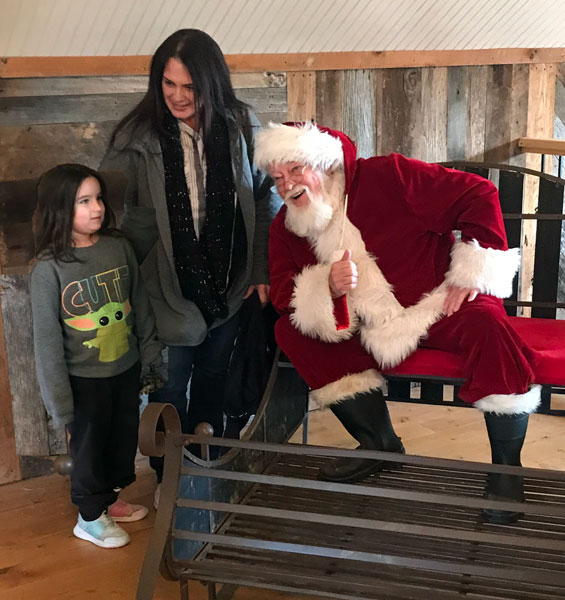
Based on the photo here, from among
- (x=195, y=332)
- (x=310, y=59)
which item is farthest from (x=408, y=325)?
(x=310, y=59)

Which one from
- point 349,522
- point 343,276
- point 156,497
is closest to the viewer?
point 349,522

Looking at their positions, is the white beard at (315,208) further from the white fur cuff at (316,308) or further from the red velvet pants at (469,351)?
the red velvet pants at (469,351)

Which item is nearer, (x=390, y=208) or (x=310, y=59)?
(x=390, y=208)

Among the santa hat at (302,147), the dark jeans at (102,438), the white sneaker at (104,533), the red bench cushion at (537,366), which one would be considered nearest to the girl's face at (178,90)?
the santa hat at (302,147)

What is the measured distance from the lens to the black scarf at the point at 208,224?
1.99 metres

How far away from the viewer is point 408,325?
6.31 feet

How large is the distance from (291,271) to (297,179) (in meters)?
0.25

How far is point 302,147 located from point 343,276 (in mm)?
337

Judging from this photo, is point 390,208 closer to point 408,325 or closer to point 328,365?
point 408,325

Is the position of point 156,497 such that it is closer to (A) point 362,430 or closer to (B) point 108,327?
(B) point 108,327

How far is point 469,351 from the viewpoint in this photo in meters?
1.84

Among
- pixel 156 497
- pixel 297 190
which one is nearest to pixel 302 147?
pixel 297 190

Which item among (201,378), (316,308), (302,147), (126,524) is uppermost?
(302,147)

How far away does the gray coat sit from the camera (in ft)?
6.55
